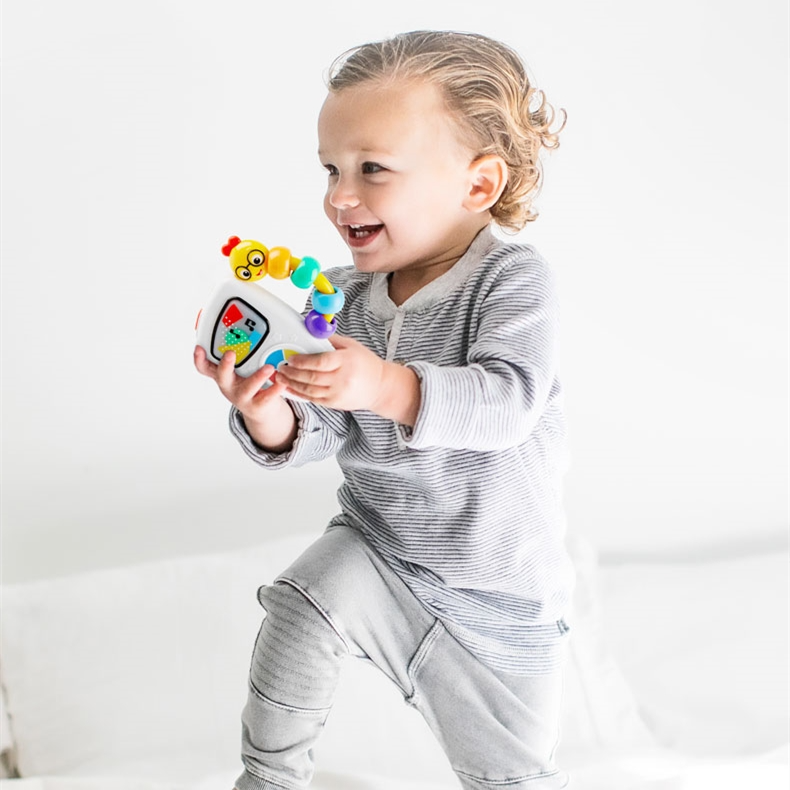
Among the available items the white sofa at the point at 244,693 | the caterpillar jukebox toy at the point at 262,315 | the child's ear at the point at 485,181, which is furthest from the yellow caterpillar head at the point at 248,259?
the white sofa at the point at 244,693

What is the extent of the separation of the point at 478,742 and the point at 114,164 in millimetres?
965

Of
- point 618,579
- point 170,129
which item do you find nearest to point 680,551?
point 618,579

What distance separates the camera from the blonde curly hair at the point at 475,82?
1.08m

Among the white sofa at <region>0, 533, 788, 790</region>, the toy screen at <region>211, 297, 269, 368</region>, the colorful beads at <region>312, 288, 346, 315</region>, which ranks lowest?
the white sofa at <region>0, 533, 788, 790</region>

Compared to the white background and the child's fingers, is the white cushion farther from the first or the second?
the child's fingers

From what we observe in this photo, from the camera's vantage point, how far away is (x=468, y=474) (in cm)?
112

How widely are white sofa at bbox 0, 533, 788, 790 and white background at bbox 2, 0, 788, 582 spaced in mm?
227

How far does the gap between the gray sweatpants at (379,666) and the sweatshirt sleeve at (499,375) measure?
0.19 meters

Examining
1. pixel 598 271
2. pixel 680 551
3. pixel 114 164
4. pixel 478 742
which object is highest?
pixel 114 164

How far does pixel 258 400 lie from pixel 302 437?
10 cm

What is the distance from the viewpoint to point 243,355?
995 millimetres

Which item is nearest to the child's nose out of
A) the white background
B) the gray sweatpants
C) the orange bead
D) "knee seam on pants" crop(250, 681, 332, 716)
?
the orange bead

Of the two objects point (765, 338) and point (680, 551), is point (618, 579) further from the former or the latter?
point (765, 338)

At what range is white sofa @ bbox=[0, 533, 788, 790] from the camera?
1.46 meters
